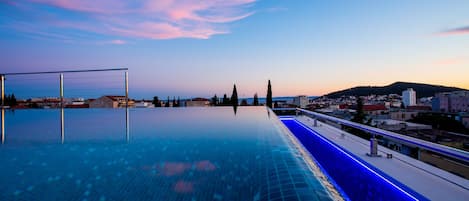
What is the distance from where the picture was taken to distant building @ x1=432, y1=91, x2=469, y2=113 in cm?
519

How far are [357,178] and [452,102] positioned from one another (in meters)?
5.11

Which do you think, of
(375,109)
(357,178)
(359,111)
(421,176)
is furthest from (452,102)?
(359,111)

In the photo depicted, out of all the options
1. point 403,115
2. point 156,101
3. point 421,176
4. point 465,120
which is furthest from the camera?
point 156,101

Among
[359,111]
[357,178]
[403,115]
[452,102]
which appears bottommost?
[357,178]

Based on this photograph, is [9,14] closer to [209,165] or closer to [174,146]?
[174,146]

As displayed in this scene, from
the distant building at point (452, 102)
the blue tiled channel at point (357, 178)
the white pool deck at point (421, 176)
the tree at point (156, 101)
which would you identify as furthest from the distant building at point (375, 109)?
the tree at point (156, 101)

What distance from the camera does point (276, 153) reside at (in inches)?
96.9

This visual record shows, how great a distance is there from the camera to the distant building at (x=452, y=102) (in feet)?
17.0

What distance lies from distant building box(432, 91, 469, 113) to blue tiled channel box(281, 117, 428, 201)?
3659 mm

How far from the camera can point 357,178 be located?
2.33 m

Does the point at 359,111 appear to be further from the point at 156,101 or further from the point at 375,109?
the point at 156,101

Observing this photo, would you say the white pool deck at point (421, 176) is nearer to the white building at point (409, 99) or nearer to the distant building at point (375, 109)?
the white building at point (409, 99)

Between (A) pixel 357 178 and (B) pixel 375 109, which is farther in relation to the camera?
(B) pixel 375 109

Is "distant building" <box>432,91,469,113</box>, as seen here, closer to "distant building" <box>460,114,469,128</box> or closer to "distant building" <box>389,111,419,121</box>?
"distant building" <box>460,114,469,128</box>
